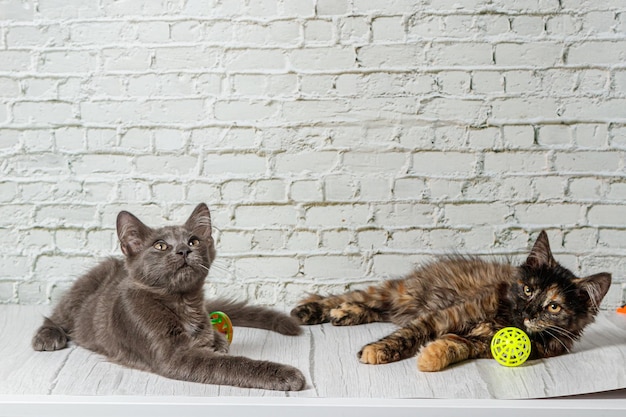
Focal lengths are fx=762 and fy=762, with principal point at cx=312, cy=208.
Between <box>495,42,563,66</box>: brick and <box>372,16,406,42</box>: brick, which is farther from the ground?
<box>372,16,406,42</box>: brick

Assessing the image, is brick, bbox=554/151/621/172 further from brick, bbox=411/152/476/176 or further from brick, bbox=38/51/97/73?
brick, bbox=38/51/97/73

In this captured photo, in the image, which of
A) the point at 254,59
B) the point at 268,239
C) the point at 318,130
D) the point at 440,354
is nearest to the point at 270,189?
the point at 268,239

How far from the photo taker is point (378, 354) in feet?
7.70

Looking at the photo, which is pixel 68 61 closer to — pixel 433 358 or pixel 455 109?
pixel 455 109

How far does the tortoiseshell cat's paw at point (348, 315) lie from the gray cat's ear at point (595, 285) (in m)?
0.81

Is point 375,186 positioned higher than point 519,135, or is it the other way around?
point 519,135

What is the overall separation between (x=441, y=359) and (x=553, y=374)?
1.10 feet

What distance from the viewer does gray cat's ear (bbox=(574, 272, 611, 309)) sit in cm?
230

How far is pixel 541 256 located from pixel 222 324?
106 centimetres

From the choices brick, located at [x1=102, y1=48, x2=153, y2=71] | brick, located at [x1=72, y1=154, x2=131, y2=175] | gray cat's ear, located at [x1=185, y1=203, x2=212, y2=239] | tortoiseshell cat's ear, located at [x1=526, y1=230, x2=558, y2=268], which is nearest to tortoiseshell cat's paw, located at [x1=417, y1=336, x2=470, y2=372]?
tortoiseshell cat's ear, located at [x1=526, y1=230, x2=558, y2=268]

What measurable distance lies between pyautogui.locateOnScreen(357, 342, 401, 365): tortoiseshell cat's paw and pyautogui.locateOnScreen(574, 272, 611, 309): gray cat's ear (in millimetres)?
608

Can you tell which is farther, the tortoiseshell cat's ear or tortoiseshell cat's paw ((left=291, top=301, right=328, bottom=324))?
tortoiseshell cat's paw ((left=291, top=301, right=328, bottom=324))

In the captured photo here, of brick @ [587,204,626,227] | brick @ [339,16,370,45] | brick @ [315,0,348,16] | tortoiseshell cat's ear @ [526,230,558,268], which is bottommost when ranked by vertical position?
tortoiseshell cat's ear @ [526,230,558,268]

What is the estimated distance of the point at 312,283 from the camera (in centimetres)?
318
